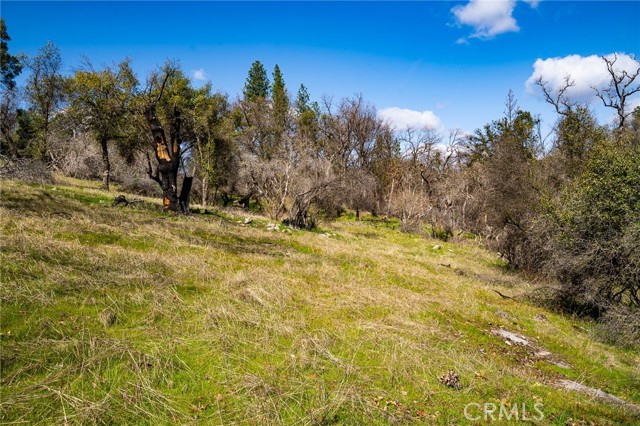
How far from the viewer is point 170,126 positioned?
26.9 m

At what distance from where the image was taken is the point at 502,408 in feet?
16.0

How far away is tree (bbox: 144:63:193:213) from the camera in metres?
17.5

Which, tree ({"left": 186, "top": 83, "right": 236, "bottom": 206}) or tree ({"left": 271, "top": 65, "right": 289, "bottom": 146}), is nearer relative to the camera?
tree ({"left": 186, "top": 83, "right": 236, "bottom": 206})

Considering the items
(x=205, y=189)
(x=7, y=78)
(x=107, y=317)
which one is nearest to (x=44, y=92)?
(x=7, y=78)

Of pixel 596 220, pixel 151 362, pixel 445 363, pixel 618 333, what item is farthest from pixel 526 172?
pixel 151 362

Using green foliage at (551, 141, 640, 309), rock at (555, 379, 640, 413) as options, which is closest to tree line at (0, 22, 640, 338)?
green foliage at (551, 141, 640, 309)

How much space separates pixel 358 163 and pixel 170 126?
25.9m

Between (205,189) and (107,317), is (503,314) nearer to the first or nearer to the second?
(107,317)

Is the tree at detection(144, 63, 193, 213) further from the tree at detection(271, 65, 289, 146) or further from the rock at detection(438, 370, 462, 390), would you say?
the rock at detection(438, 370, 462, 390)

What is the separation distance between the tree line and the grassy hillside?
9.92ft

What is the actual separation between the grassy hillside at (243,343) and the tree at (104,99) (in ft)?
47.7

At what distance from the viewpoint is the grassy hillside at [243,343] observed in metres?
4.13

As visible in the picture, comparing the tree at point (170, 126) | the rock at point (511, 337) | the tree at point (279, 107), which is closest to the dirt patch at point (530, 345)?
the rock at point (511, 337)

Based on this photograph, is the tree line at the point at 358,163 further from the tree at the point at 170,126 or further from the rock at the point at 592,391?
the rock at the point at 592,391
